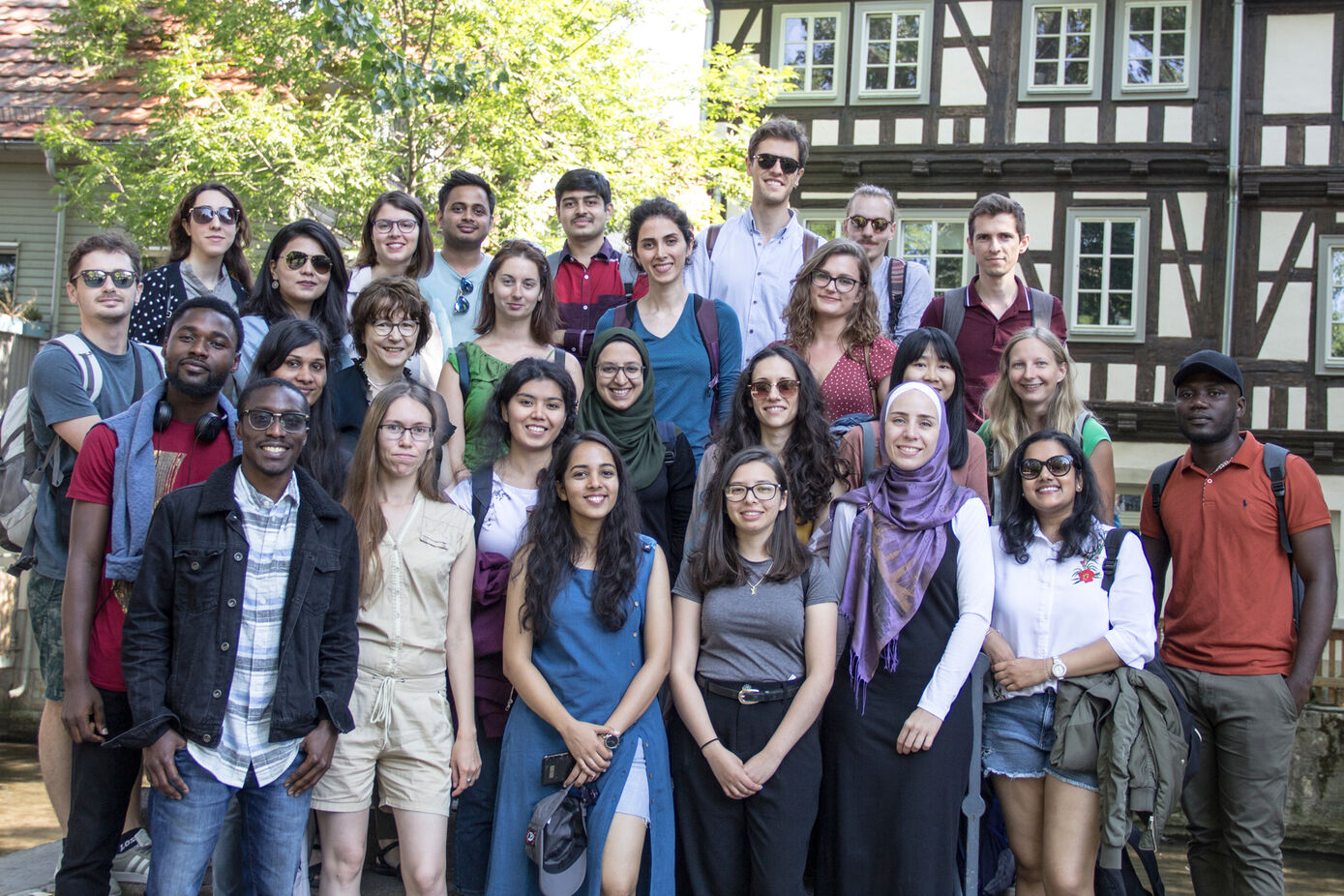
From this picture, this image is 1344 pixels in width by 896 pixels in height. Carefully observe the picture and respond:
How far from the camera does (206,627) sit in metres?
3.49

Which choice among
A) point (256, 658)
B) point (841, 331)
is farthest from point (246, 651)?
point (841, 331)

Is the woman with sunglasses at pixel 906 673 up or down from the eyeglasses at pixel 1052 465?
A: down

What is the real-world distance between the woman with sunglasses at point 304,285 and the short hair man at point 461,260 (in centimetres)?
60

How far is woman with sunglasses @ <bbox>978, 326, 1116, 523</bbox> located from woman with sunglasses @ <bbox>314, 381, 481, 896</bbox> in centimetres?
228

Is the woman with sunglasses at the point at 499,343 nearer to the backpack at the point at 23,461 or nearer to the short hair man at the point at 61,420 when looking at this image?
the short hair man at the point at 61,420

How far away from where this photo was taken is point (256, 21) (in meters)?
13.0

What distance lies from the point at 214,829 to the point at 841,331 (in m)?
3.23

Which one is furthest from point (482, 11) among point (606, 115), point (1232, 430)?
point (1232, 430)

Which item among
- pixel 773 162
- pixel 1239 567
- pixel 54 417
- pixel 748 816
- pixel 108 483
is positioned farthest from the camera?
pixel 773 162

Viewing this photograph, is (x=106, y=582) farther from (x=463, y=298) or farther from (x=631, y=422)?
(x=463, y=298)

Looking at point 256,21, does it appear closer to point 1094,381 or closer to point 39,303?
point 39,303

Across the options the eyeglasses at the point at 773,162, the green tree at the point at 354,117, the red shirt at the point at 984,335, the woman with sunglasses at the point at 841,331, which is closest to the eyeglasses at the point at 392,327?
the woman with sunglasses at the point at 841,331

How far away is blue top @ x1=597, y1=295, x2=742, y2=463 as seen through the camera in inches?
202

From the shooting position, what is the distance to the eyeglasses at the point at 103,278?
14.4 ft
